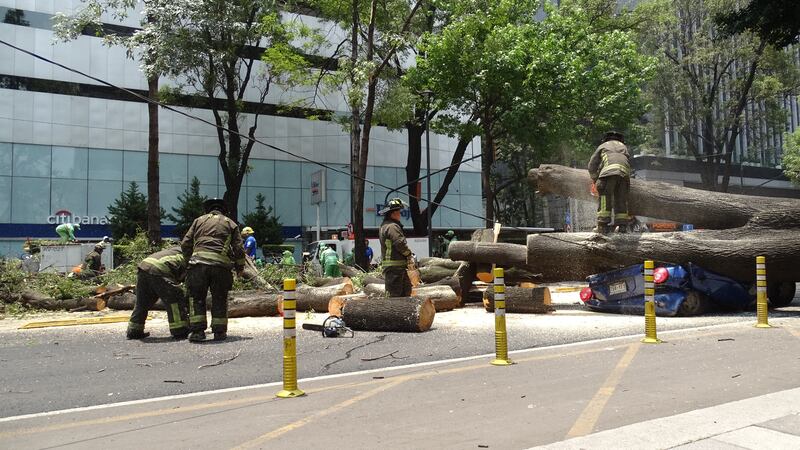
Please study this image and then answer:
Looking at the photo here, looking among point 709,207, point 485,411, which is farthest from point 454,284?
point 485,411

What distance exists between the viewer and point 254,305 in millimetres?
11156

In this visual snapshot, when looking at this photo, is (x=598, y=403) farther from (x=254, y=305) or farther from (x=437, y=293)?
(x=254, y=305)

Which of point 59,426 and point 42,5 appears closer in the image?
point 59,426

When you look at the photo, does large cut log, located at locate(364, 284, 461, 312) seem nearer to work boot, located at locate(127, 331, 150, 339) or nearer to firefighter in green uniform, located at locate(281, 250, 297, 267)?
firefighter in green uniform, located at locate(281, 250, 297, 267)

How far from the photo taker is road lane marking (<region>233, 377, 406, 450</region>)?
3.92 metres

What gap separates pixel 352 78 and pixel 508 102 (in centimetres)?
577

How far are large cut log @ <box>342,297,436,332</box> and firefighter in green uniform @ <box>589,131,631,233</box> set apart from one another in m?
4.09

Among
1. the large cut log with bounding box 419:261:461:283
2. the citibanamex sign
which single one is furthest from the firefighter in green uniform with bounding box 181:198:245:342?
the citibanamex sign

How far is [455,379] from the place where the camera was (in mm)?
5719

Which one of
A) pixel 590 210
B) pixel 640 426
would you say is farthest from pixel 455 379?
pixel 590 210

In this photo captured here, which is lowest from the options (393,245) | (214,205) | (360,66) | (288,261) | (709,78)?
(288,261)

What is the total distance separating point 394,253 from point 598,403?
5.08m

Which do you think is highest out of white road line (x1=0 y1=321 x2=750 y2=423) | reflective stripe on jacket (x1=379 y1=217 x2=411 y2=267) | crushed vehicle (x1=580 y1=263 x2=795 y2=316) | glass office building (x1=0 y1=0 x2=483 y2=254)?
glass office building (x1=0 y1=0 x2=483 y2=254)

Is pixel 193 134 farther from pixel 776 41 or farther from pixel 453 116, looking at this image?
pixel 776 41
